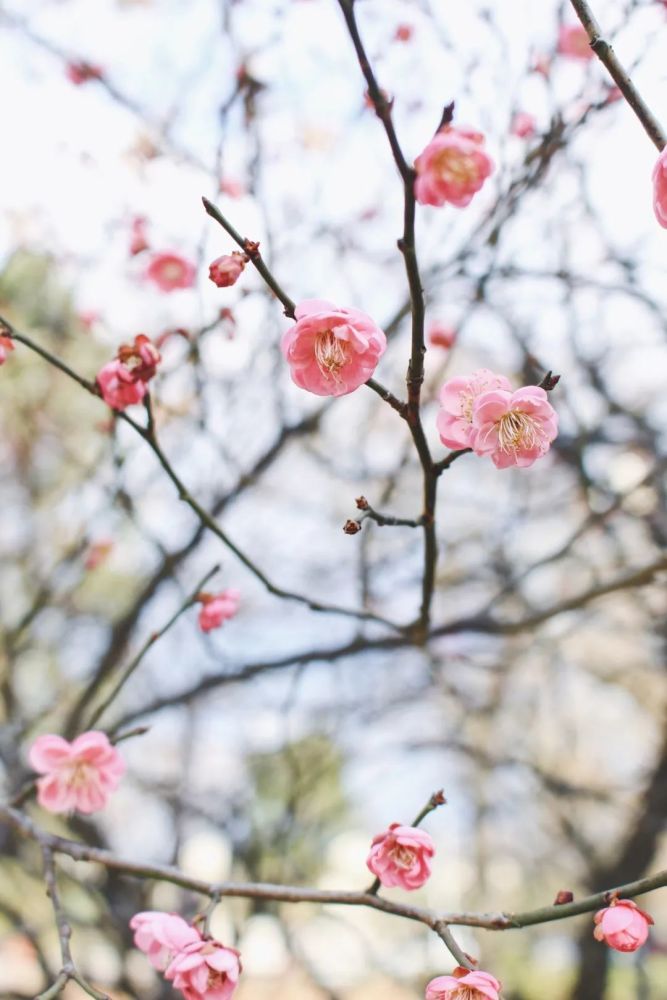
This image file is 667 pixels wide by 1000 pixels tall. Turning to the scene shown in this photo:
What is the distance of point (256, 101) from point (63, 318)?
1.60 m

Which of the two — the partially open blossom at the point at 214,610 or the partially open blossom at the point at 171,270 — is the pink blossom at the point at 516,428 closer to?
the partially open blossom at the point at 214,610

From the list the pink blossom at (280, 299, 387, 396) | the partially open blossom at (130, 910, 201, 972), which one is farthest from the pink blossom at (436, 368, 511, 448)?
the partially open blossom at (130, 910, 201, 972)

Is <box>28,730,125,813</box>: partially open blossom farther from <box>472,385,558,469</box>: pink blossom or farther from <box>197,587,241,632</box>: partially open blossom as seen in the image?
<box>472,385,558,469</box>: pink blossom

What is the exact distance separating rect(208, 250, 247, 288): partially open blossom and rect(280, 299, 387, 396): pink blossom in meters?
0.13

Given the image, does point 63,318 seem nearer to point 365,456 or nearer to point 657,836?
point 365,456

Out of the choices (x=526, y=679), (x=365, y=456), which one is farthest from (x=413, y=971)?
(x=365, y=456)

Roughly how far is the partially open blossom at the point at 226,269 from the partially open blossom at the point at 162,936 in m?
0.97

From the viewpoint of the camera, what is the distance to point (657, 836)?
380 cm

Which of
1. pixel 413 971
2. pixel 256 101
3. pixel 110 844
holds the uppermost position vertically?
pixel 256 101

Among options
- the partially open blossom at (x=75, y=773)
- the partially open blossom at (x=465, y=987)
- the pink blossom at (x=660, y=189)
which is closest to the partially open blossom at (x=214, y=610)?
the partially open blossom at (x=75, y=773)

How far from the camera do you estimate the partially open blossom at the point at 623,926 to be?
109cm

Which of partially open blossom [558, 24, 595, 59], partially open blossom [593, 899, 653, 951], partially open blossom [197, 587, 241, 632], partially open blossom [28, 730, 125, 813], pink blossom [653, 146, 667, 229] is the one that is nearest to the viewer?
pink blossom [653, 146, 667, 229]

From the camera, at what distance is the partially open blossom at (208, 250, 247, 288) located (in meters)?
1.13

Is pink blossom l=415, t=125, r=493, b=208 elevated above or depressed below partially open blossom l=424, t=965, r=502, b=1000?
above
